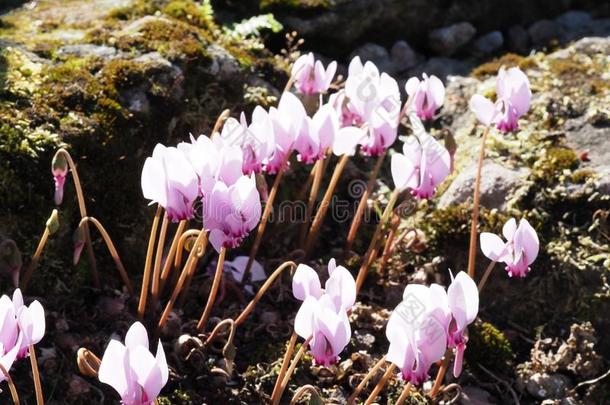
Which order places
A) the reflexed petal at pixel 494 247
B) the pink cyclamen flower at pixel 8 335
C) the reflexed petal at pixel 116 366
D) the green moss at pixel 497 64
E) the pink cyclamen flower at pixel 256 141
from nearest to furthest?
1. the reflexed petal at pixel 116 366
2. the pink cyclamen flower at pixel 8 335
3. the reflexed petal at pixel 494 247
4. the pink cyclamen flower at pixel 256 141
5. the green moss at pixel 497 64

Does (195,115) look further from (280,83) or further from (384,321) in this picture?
(384,321)

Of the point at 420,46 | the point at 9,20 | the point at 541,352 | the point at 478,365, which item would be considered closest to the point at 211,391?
the point at 478,365

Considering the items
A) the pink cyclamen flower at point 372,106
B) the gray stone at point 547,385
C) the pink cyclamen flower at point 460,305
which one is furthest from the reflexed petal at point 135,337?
the gray stone at point 547,385

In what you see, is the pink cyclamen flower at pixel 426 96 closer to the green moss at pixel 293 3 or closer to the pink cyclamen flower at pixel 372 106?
the pink cyclamen flower at pixel 372 106

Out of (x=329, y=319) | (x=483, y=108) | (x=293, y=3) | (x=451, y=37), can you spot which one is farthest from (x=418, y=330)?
(x=451, y=37)

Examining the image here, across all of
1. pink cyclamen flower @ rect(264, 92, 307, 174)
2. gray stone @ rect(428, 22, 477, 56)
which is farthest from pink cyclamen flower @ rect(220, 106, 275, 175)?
gray stone @ rect(428, 22, 477, 56)
